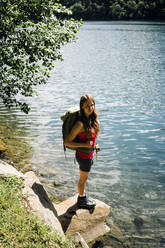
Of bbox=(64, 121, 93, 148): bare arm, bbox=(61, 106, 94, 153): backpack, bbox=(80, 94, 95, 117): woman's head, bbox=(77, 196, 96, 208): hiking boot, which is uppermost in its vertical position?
bbox=(80, 94, 95, 117): woman's head

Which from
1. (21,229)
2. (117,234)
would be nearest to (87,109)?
(21,229)

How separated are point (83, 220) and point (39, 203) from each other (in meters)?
1.46

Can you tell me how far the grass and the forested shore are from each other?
12201cm

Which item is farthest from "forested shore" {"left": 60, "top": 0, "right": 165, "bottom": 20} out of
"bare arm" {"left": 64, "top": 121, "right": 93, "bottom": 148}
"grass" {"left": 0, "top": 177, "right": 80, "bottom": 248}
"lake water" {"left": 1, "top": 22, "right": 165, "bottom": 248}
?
"grass" {"left": 0, "top": 177, "right": 80, "bottom": 248}

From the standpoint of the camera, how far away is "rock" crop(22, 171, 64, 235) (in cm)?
611

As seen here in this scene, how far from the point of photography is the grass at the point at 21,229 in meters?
5.03

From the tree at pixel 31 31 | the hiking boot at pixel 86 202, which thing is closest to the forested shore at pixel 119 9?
the tree at pixel 31 31

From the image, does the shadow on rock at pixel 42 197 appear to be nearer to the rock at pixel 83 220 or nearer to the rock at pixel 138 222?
the rock at pixel 83 220

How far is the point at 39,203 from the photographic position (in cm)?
652

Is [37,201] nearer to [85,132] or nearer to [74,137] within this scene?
[74,137]

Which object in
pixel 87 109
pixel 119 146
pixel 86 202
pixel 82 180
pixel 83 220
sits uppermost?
pixel 87 109

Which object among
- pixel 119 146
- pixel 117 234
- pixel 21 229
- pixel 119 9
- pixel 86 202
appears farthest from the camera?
pixel 119 9

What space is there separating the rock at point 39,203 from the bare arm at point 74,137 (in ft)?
4.68

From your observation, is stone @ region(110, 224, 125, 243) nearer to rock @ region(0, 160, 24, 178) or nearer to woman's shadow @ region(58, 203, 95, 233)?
woman's shadow @ region(58, 203, 95, 233)
